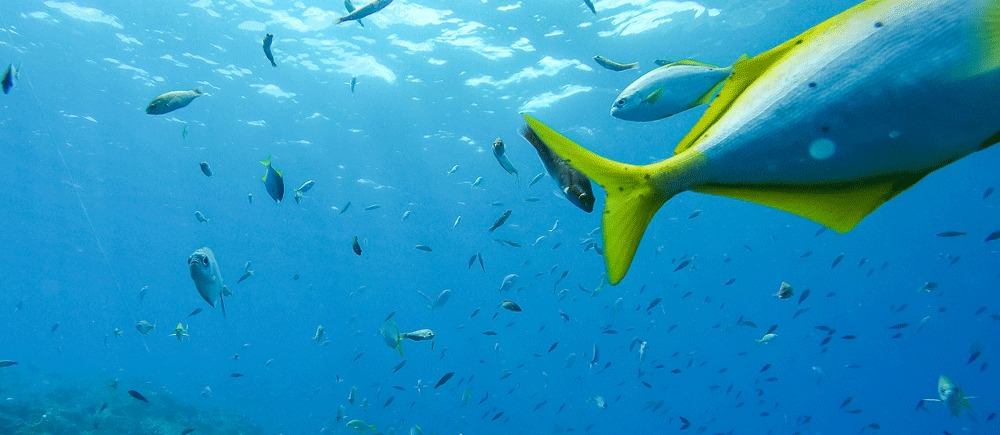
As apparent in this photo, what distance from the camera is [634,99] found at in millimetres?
2139

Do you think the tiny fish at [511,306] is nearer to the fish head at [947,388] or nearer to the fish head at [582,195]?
the fish head at [947,388]

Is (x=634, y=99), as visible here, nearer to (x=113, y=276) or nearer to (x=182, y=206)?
(x=182, y=206)

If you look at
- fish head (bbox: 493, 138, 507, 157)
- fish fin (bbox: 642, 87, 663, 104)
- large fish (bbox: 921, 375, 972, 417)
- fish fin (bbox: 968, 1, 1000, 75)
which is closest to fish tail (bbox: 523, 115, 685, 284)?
fish fin (bbox: 968, 1, 1000, 75)

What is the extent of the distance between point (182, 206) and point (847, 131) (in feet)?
153

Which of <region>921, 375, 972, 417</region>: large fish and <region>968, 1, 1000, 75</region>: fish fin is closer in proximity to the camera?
<region>968, 1, 1000, 75</region>: fish fin

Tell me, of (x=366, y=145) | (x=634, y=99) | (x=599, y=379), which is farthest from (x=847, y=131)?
(x=599, y=379)

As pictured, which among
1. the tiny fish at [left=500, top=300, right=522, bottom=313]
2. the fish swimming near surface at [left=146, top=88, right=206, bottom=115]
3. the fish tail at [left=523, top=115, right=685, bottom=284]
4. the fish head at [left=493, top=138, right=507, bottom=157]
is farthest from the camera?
the tiny fish at [left=500, top=300, right=522, bottom=313]

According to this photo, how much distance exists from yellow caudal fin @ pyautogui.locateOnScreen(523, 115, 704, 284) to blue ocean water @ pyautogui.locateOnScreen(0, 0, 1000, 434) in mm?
4957

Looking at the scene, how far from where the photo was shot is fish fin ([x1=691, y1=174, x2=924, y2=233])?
79cm

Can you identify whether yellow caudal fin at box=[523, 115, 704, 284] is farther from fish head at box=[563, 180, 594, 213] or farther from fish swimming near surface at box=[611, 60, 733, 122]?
fish swimming near surface at box=[611, 60, 733, 122]

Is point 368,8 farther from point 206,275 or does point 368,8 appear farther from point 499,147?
point 206,275

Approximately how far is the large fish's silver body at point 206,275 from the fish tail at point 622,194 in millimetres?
3241

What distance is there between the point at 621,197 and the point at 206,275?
3.37 m

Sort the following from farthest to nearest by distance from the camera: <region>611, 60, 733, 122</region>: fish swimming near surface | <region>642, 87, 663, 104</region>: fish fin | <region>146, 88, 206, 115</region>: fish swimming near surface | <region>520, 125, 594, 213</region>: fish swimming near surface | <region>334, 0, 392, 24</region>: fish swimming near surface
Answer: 1. <region>146, 88, 206, 115</region>: fish swimming near surface
2. <region>334, 0, 392, 24</region>: fish swimming near surface
3. <region>642, 87, 663, 104</region>: fish fin
4. <region>611, 60, 733, 122</region>: fish swimming near surface
5. <region>520, 125, 594, 213</region>: fish swimming near surface
